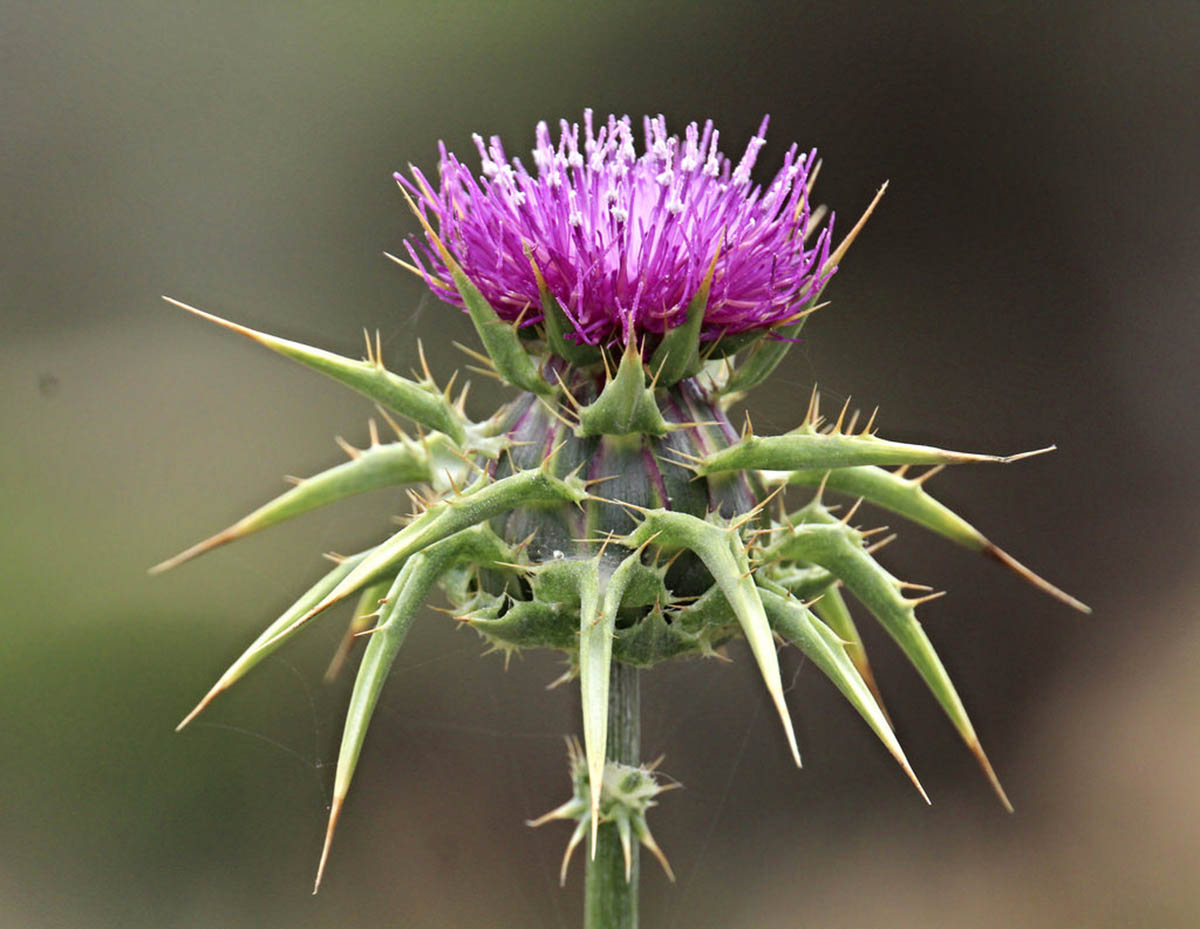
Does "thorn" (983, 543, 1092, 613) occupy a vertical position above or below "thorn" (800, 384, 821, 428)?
below

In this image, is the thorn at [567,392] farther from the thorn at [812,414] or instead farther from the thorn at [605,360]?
the thorn at [812,414]

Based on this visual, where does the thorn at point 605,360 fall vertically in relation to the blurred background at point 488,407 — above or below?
below

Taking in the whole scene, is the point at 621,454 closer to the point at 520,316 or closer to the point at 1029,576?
the point at 520,316

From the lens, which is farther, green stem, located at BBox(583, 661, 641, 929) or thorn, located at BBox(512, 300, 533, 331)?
green stem, located at BBox(583, 661, 641, 929)

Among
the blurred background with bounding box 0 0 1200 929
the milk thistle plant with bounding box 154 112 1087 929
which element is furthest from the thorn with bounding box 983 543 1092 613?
the blurred background with bounding box 0 0 1200 929

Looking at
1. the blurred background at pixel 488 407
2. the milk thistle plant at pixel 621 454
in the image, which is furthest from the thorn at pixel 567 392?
the blurred background at pixel 488 407

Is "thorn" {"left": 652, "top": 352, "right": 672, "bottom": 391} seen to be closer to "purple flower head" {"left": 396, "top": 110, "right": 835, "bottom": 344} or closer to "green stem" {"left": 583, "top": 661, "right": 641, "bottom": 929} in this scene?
"purple flower head" {"left": 396, "top": 110, "right": 835, "bottom": 344}
